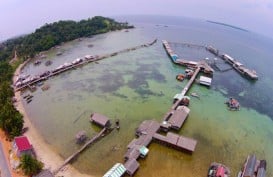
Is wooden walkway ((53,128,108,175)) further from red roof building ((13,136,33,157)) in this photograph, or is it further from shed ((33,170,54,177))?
red roof building ((13,136,33,157))

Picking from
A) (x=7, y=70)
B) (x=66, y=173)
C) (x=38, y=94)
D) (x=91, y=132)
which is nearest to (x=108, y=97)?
(x=91, y=132)

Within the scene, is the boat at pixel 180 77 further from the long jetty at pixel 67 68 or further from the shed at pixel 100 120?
the shed at pixel 100 120

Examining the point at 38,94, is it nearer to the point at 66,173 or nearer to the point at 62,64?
the point at 62,64

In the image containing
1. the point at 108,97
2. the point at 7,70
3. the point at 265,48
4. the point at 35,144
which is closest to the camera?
the point at 35,144

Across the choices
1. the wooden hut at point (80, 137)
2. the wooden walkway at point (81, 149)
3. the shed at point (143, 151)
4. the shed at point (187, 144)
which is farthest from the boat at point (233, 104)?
the wooden hut at point (80, 137)

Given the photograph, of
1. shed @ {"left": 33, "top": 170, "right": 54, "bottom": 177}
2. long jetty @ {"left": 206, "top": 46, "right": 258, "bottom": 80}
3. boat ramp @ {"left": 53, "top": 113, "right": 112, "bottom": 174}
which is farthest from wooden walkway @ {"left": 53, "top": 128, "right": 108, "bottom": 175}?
long jetty @ {"left": 206, "top": 46, "right": 258, "bottom": 80}
